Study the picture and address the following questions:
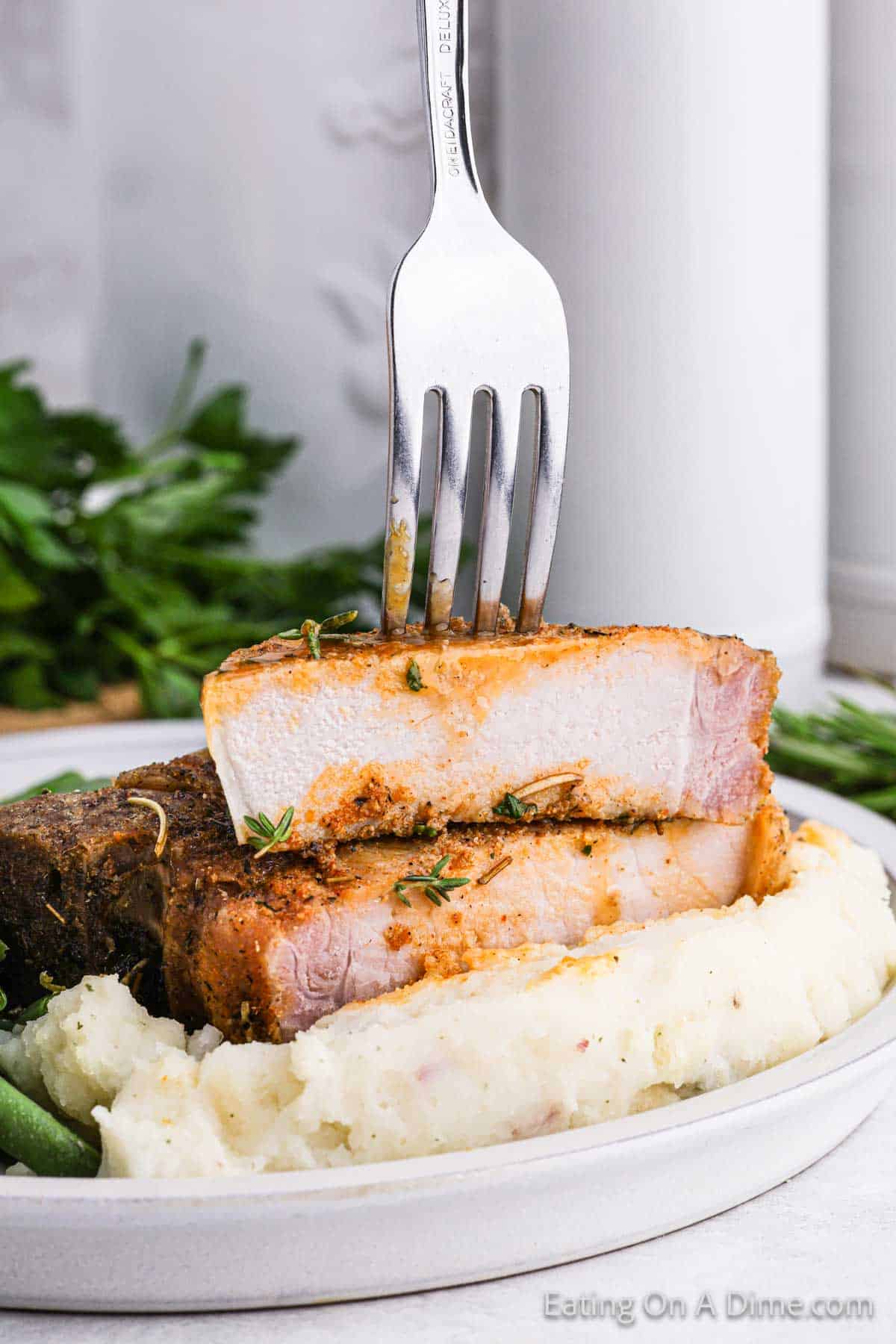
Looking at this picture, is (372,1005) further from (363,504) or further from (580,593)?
(363,504)

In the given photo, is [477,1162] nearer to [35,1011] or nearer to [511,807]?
[511,807]

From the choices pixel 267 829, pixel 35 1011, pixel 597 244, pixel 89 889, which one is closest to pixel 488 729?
pixel 267 829

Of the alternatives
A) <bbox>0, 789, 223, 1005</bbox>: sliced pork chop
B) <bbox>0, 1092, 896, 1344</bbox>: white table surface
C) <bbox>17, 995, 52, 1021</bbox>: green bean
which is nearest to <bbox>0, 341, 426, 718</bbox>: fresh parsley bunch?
<bbox>0, 789, 223, 1005</bbox>: sliced pork chop

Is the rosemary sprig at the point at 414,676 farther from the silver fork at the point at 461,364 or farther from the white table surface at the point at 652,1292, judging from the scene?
the white table surface at the point at 652,1292

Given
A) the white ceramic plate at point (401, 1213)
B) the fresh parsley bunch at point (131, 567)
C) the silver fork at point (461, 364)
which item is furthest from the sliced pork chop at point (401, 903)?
the fresh parsley bunch at point (131, 567)

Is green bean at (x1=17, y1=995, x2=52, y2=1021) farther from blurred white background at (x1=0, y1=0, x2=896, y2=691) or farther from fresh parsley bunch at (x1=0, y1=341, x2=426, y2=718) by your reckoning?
blurred white background at (x1=0, y1=0, x2=896, y2=691)

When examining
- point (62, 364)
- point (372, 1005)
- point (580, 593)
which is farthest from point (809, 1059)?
point (62, 364)
